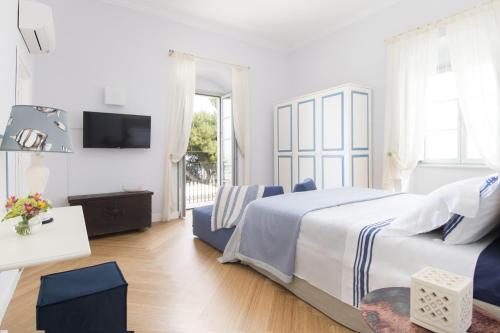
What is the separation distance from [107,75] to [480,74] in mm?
4570

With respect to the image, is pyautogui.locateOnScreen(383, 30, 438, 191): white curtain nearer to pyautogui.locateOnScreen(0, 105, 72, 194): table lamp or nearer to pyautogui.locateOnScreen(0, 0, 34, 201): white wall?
pyautogui.locateOnScreen(0, 105, 72, 194): table lamp

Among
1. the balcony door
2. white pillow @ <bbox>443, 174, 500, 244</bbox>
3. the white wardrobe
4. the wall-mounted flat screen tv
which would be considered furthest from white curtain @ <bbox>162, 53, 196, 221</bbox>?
white pillow @ <bbox>443, 174, 500, 244</bbox>

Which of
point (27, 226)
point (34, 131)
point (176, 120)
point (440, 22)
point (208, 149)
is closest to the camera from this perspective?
point (27, 226)

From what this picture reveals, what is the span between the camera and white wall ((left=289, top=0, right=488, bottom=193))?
11.6 feet

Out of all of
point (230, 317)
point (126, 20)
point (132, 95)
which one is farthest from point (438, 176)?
point (126, 20)

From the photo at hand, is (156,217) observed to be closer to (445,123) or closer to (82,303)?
(82,303)

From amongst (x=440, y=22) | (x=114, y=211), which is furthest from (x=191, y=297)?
(x=440, y=22)

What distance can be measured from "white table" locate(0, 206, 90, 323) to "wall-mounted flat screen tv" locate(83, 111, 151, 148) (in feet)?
7.91

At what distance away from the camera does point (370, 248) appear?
153cm

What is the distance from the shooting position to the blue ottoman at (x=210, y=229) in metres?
2.90

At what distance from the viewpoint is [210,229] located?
3.12 m

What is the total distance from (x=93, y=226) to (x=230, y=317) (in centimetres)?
242

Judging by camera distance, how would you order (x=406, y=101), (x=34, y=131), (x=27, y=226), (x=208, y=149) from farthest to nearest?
(x=208, y=149) < (x=406, y=101) < (x=34, y=131) < (x=27, y=226)

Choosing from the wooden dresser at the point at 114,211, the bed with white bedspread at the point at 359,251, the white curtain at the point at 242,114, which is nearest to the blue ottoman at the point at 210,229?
the bed with white bedspread at the point at 359,251
